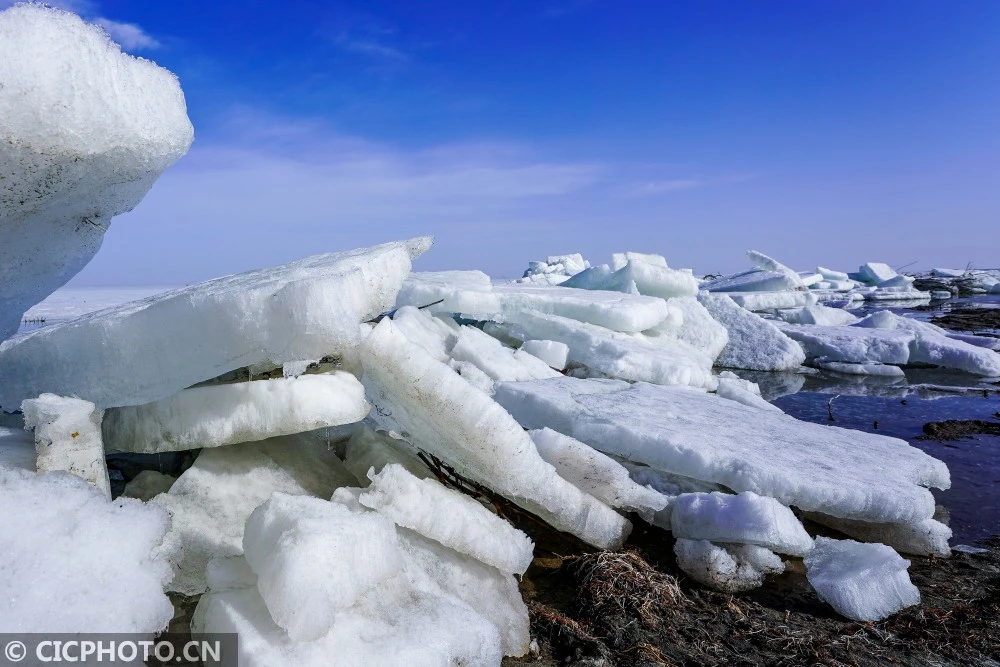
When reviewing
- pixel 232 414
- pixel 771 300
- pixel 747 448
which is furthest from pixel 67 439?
pixel 771 300

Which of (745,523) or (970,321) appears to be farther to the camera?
(970,321)

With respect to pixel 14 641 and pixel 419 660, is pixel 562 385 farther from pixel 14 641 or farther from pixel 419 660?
pixel 14 641

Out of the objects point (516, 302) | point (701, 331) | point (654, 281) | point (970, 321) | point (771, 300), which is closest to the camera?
point (516, 302)

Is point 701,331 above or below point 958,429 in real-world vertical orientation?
above

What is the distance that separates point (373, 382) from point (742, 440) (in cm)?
187

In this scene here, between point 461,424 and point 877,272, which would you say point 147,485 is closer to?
point 461,424

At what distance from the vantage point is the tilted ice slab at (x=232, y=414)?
1.92 meters

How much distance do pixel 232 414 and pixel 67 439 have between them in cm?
41

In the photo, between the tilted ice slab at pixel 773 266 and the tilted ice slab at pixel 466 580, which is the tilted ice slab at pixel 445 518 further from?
the tilted ice slab at pixel 773 266

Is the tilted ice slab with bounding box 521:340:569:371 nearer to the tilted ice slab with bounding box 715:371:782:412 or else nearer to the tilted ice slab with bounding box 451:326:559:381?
the tilted ice slab with bounding box 451:326:559:381

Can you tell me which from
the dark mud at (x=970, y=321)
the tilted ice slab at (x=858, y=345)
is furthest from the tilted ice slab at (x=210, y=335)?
the dark mud at (x=970, y=321)

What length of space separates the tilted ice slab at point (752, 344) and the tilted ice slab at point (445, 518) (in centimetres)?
600

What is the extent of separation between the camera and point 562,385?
4.00 m

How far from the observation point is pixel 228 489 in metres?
1.97
